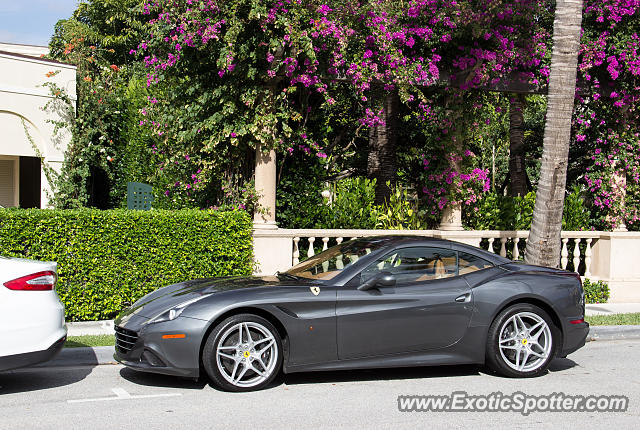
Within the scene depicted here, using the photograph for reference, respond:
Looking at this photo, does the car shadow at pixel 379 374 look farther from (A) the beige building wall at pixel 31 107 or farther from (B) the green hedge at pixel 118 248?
(A) the beige building wall at pixel 31 107

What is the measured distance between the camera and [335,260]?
706 centimetres

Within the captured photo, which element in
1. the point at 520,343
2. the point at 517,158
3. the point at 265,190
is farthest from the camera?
the point at 517,158

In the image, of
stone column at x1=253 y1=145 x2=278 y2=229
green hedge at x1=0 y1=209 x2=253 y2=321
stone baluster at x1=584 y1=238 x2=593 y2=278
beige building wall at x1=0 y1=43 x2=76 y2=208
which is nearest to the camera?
green hedge at x1=0 y1=209 x2=253 y2=321

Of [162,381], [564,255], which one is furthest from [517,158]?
[162,381]

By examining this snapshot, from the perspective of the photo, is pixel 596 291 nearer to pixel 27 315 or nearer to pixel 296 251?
pixel 296 251

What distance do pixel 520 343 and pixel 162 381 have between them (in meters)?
3.55

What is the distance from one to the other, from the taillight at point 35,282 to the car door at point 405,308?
2.57m

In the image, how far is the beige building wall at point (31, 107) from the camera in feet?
49.1

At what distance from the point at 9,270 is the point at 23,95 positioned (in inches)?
417

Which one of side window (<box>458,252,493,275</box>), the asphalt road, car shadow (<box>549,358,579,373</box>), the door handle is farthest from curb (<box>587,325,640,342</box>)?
the door handle

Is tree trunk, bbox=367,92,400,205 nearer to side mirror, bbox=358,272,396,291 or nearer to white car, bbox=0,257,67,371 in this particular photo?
side mirror, bbox=358,272,396,291

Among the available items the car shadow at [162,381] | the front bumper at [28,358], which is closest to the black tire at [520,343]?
the car shadow at [162,381]

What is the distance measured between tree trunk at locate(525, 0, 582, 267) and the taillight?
7040 millimetres

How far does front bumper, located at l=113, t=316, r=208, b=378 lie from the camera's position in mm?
5887
